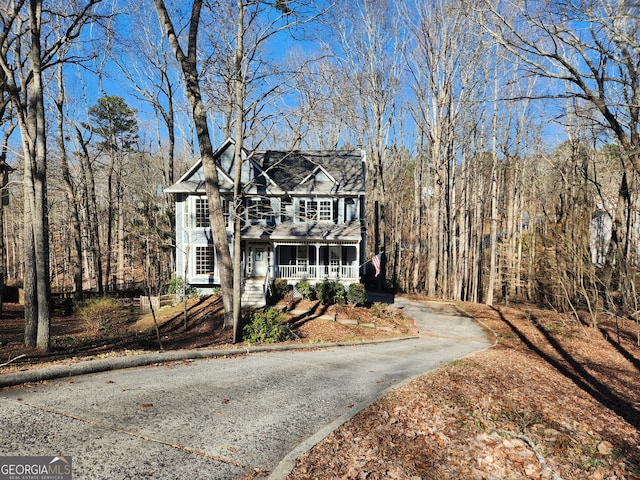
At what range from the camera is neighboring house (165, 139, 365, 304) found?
21.0m

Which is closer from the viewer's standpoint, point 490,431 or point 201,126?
point 490,431

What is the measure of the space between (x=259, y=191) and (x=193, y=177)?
12.0 feet

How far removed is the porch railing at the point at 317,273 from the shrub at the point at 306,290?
800 mm

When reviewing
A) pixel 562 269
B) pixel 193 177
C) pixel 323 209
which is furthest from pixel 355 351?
pixel 193 177

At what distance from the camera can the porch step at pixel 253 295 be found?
19094 mm

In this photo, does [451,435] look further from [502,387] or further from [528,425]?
[502,387]

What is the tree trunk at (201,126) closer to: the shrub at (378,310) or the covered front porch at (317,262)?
the shrub at (378,310)

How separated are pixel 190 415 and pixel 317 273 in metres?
16.1

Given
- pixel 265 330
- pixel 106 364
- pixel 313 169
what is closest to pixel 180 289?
pixel 313 169

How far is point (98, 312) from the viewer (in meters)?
18.3

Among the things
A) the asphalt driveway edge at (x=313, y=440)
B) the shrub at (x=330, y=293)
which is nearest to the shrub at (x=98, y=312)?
the shrub at (x=330, y=293)

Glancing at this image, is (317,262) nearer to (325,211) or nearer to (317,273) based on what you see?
(317,273)

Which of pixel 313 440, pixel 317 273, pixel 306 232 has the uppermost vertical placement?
pixel 306 232

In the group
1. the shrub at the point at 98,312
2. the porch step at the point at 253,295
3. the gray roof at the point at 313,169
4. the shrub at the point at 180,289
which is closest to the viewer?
the shrub at the point at 98,312
